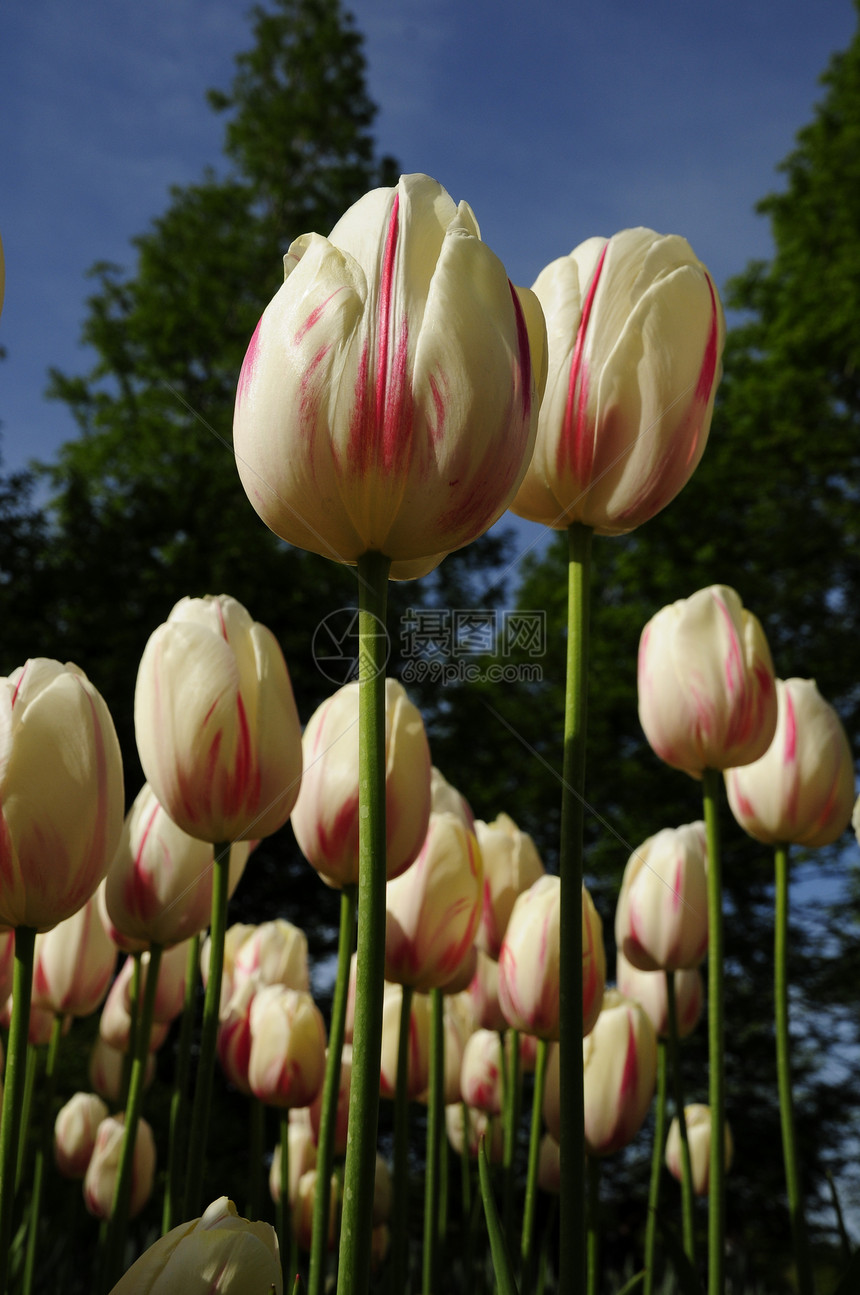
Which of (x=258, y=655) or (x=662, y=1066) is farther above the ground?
(x=258, y=655)

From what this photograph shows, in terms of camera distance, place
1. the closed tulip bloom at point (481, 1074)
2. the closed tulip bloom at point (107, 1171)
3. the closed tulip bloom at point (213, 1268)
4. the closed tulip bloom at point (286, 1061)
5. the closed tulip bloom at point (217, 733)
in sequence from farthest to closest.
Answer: the closed tulip bloom at point (481, 1074) < the closed tulip bloom at point (107, 1171) < the closed tulip bloom at point (286, 1061) < the closed tulip bloom at point (217, 733) < the closed tulip bloom at point (213, 1268)

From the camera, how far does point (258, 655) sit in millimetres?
1013

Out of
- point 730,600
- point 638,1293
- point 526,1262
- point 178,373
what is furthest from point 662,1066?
point 178,373

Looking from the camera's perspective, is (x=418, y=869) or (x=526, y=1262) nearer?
(x=526, y=1262)

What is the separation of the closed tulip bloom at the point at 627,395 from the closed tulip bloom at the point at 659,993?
4.29 feet

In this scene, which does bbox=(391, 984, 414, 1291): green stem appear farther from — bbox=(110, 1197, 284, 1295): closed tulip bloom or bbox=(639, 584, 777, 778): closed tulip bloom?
bbox=(110, 1197, 284, 1295): closed tulip bloom

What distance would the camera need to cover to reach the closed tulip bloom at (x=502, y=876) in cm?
166

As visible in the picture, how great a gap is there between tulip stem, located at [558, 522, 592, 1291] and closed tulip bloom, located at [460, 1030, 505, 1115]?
58.3 inches

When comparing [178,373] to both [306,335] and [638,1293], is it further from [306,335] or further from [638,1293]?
[306,335]

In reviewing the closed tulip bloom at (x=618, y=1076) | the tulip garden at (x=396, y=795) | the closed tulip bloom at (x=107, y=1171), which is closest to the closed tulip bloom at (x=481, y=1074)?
the tulip garden at (x=396, y=795)

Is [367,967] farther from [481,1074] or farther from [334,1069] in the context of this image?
[481,1074]

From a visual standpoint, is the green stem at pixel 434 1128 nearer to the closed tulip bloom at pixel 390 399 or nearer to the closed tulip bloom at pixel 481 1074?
the closed tulip bloom at pixel 481 1074

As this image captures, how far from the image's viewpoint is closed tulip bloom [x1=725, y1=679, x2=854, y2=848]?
158 cm

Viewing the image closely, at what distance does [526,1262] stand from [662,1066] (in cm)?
85
